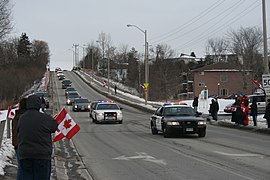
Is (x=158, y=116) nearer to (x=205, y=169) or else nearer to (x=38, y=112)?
(x=205, y=169)

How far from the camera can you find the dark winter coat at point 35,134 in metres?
6.52

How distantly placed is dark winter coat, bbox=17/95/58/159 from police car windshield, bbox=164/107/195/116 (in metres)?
15.5

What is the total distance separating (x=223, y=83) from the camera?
108 metres

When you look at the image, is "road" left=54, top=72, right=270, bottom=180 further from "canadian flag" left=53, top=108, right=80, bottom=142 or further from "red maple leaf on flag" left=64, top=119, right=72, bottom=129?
"red maple leaf on flag" left=64, top=119, right=72, bottom=129

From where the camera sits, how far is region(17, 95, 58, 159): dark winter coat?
21.4 ft

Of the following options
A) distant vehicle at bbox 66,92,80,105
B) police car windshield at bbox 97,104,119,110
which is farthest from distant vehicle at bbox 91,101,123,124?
distant vehicle at bbox 66,92,80,105

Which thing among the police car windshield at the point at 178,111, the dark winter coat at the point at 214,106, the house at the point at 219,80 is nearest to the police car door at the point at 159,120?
the police car windshield at the point at 178,111

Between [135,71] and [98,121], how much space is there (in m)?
88.7

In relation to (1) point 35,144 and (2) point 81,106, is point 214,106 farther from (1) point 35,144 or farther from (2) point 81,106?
(1) point 35,144

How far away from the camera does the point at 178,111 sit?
869 inches

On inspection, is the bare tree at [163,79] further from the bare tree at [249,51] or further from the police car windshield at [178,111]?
the police car windshield at [178,111]

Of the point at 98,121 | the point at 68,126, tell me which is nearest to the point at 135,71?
the point at 98,121

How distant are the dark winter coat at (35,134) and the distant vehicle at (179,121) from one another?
47.1ft

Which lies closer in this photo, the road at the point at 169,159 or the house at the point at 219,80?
the road at the point at 169,159
